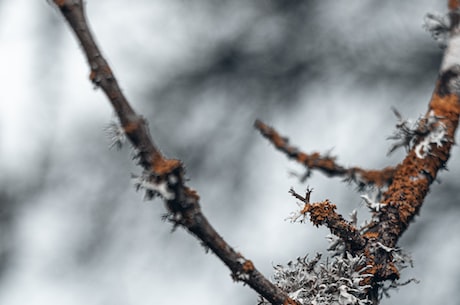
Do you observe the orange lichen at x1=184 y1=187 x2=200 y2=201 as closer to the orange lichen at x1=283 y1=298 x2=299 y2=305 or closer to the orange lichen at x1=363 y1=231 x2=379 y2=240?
the orange lichen at x1=283 y1=298 x2=299 y2=305

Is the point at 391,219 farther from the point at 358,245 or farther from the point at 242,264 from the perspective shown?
the point at 242,264

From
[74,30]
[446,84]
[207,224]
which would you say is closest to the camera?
[74,30]

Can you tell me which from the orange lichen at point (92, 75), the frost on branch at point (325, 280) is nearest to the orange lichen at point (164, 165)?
the orange lichen at point (92, 75)

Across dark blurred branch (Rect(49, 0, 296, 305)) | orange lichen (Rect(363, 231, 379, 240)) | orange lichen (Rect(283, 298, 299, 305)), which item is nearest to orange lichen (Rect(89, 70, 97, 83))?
dark blurred branch (Rect(49, 0, 296, 305))

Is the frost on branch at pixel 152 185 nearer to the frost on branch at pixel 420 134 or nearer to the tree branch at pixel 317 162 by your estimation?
the tree branch at pixel 317 162

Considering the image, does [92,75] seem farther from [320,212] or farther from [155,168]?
[320,212]

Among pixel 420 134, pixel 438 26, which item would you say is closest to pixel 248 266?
pixel 420 134

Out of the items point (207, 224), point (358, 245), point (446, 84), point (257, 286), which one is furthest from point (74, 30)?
point (446, 84)
